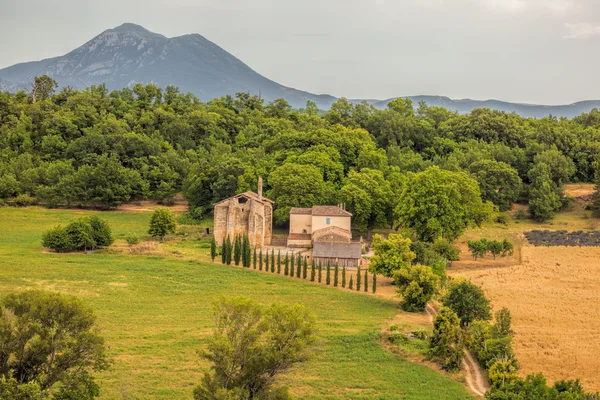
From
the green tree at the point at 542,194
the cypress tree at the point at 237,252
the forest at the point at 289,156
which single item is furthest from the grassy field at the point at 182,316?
the green tree at the point at 542,194

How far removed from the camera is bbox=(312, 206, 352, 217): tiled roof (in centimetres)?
5312

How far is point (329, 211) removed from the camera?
53469 mm

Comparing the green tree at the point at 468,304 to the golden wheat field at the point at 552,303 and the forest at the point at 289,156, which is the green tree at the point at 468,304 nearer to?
the golden wheat field at the point at 552,303

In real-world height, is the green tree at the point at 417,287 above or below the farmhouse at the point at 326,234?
below

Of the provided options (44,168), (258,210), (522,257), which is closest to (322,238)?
(258,210)

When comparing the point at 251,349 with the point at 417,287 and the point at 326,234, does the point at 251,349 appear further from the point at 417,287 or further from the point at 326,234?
the point at 326,234

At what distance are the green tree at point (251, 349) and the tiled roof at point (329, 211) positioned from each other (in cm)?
3186

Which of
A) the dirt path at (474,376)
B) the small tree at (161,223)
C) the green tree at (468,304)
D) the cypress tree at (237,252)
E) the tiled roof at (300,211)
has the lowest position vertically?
the dirt path at (474,376)

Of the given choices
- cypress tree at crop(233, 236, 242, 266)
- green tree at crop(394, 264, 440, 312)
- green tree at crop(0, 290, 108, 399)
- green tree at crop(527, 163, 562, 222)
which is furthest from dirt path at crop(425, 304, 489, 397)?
green tree at crop(527, 163, 562, 222)

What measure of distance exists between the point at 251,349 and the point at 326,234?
30668 mm

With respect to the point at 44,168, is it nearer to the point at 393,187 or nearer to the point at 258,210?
the point at 258,210

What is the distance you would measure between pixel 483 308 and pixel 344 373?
32.2ft

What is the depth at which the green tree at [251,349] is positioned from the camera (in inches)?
797

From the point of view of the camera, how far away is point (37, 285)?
3816cm
